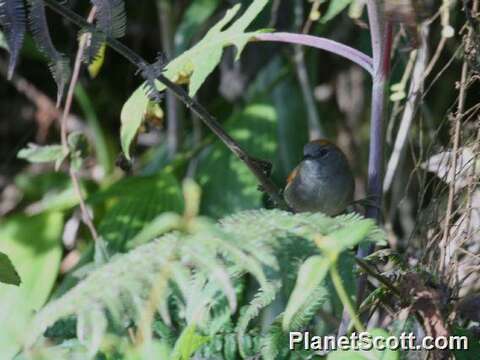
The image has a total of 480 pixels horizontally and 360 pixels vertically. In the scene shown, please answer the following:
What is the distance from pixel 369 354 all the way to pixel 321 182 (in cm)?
122

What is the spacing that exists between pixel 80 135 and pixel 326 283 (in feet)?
4.43

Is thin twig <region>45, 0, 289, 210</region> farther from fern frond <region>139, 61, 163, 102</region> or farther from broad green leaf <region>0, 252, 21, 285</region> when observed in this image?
broad green leaf <region>0, 252, 21, 285</region>

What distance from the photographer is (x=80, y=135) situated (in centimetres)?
297

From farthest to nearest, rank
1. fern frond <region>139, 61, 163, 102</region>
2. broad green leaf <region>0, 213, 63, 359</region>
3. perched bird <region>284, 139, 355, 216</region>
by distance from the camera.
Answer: broad green leaf <region>0, 213, 63, 359</region>, perched bird <region>284, 139, 355, 216</region>, fern frond <region>139, 61, 163, 102</region>

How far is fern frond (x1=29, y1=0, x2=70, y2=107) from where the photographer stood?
1.92 m

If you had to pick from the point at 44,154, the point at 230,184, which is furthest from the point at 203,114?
the point at 230,184

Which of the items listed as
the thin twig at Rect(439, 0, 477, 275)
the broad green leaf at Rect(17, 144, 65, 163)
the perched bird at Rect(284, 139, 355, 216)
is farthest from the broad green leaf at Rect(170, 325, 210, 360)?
the broad green leaf at Rect(17, 144, 65, 163)

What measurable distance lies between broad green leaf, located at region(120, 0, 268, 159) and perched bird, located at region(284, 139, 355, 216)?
642 mm

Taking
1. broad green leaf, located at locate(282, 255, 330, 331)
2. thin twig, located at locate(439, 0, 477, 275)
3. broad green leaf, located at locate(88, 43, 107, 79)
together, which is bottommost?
broad green leaf, located at locate(282, 255, 330, 331)

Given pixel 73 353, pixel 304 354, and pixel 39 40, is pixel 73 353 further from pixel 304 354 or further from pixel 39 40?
pixel 39 40

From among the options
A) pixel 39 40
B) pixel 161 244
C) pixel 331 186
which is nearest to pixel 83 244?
pixel 331 186

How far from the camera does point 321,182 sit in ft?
8.98

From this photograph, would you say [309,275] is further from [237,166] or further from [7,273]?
[237,166]

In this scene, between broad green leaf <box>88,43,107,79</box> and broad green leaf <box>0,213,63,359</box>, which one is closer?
broad green leaf <box>88,43,107,79</box>
